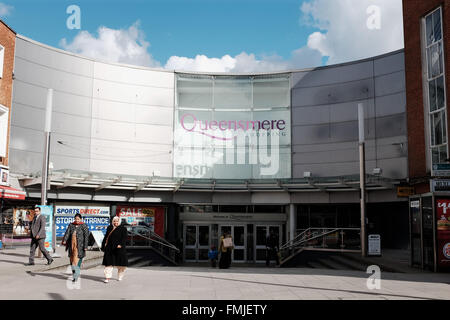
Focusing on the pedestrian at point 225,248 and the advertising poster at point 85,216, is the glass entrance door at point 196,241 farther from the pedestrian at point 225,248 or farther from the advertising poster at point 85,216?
the pedestrian at point 225,248

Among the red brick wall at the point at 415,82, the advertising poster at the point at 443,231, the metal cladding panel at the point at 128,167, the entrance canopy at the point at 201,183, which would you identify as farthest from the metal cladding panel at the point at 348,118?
the advertising poster at the point at 443,231

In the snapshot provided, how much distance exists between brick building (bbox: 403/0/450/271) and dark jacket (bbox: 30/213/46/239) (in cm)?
1201

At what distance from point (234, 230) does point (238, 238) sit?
573mm

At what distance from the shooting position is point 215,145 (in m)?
30.1

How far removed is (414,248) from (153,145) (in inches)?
685

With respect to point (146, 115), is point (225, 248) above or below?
below

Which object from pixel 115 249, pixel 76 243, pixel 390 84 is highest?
pixel 390 84

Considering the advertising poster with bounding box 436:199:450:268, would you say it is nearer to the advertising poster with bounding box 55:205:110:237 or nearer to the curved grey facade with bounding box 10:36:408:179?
the curved grey facade with bounding box 10:36:408:179

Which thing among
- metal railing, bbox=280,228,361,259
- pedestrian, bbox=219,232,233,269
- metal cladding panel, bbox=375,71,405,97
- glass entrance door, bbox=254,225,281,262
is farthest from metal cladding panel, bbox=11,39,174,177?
metal cladding panel, bbox=375,71,405,97

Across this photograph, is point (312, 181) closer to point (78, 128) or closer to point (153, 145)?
point (153, 145)

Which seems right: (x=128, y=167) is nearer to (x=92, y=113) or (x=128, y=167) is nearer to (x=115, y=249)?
(x=92, y=113)

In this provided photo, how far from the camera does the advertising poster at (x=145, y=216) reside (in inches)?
1134

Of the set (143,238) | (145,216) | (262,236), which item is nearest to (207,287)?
(143,238)

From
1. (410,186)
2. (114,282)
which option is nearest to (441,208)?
(410,186)
